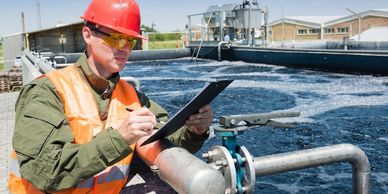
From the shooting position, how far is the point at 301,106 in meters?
9.63

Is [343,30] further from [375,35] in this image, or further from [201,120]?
[201,120]

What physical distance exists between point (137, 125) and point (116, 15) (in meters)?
0.64

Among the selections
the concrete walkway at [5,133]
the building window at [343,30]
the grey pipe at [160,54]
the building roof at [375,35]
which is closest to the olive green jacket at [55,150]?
the concrete walkway at [5,133]

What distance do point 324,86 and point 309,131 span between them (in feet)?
16.8

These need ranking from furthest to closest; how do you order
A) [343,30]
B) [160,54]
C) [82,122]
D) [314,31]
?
[314,31], [343,30], [160,54], [82,122]

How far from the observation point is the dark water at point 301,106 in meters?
5.19

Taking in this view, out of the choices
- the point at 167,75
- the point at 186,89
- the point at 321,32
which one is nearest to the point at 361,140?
the point at 186,89

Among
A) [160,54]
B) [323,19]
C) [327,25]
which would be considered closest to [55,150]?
[160,54]

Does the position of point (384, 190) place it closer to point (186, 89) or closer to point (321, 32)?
point (186, 89)

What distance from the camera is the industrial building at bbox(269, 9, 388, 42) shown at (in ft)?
118

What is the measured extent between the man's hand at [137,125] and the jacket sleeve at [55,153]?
0.03 m

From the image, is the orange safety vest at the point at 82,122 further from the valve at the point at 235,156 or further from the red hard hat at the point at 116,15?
the valve at the point at 235,156

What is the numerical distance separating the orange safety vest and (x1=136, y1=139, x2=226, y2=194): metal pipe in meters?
0.28

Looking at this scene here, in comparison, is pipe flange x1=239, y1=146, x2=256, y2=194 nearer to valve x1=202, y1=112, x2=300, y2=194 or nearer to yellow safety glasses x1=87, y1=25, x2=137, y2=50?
valve x1=202, y1=112, x2=300, y2=194
